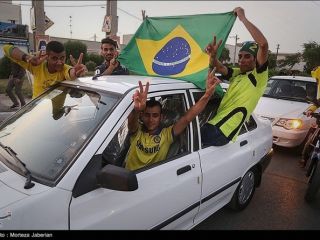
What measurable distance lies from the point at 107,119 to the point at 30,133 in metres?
0.74

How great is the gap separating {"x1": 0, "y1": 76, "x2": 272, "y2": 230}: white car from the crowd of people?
10 centimetres

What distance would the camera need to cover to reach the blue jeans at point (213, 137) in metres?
3.11

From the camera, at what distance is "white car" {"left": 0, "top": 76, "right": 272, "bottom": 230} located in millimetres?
1954

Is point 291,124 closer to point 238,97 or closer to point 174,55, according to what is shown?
point 238,97

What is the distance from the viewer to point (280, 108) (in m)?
6.89

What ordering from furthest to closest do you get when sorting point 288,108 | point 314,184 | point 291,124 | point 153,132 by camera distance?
point 288,108 < point 291,124 < point 314,184 < point 153,132

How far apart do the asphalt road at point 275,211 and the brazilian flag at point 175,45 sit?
5.70ft

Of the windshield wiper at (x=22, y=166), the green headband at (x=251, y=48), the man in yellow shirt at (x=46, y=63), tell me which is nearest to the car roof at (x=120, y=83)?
the man in yellow shirt at (x=46, y=63)

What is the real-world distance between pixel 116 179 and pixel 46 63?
2.31m

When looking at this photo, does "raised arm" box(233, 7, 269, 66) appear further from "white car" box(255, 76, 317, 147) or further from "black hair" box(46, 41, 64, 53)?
"white car" box(255, 76, 317, 147)

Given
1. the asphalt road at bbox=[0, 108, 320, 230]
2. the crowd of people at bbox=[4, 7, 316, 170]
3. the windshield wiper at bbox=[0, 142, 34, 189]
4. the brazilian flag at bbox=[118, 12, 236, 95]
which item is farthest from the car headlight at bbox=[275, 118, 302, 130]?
the windshield wiper at bbox=[0, 142, 34, 189]

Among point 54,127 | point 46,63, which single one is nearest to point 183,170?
point 54,127

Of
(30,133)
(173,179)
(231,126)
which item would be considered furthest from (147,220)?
(231,126)
